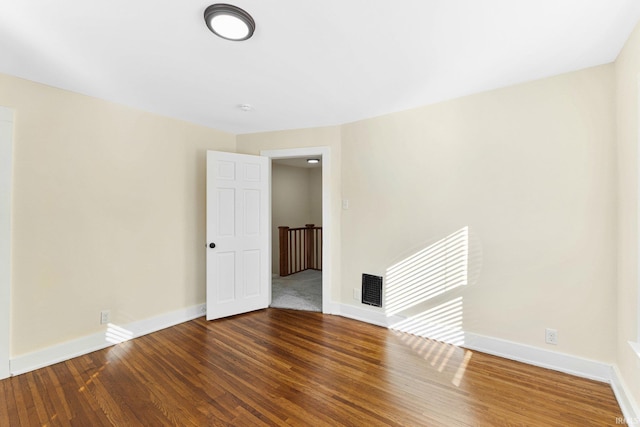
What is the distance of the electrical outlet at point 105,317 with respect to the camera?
2.59m

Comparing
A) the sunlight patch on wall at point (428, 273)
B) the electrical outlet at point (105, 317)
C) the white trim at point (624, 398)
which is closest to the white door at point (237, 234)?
the electrical outlet at point (105, 317)

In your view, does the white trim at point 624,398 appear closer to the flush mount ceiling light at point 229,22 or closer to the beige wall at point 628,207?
the beige wall at point 628,207

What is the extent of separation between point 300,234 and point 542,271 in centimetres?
440

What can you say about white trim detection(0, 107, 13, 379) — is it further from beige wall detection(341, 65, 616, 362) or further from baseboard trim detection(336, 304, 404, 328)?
beige wall detection(341, 65, 616, 362)

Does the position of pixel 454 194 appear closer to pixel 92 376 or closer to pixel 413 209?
pixel 413 209

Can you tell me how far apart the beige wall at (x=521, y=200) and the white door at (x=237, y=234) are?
1.62 metres

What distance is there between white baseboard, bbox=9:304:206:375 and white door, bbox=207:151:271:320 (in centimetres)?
37

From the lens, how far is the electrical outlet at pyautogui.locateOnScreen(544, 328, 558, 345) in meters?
2.16

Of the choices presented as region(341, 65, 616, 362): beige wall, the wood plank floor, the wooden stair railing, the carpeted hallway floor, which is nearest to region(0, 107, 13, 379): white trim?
the wood plank floor

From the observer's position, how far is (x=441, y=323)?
8.81 ft

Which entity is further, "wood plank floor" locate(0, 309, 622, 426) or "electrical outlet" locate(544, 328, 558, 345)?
"electrical outlet" locate(544, 328, 558, 345)

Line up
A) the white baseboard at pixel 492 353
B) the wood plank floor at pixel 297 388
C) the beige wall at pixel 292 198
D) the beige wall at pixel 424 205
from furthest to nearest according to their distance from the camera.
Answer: the beige wall at pixel 292 198, the beige wall at pixel 424 205, the white baseboard at pixel 492 353, the wood plank floor at pixel 297 388

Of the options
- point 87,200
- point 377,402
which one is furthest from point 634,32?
point 87,200

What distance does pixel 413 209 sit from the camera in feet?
9.43
